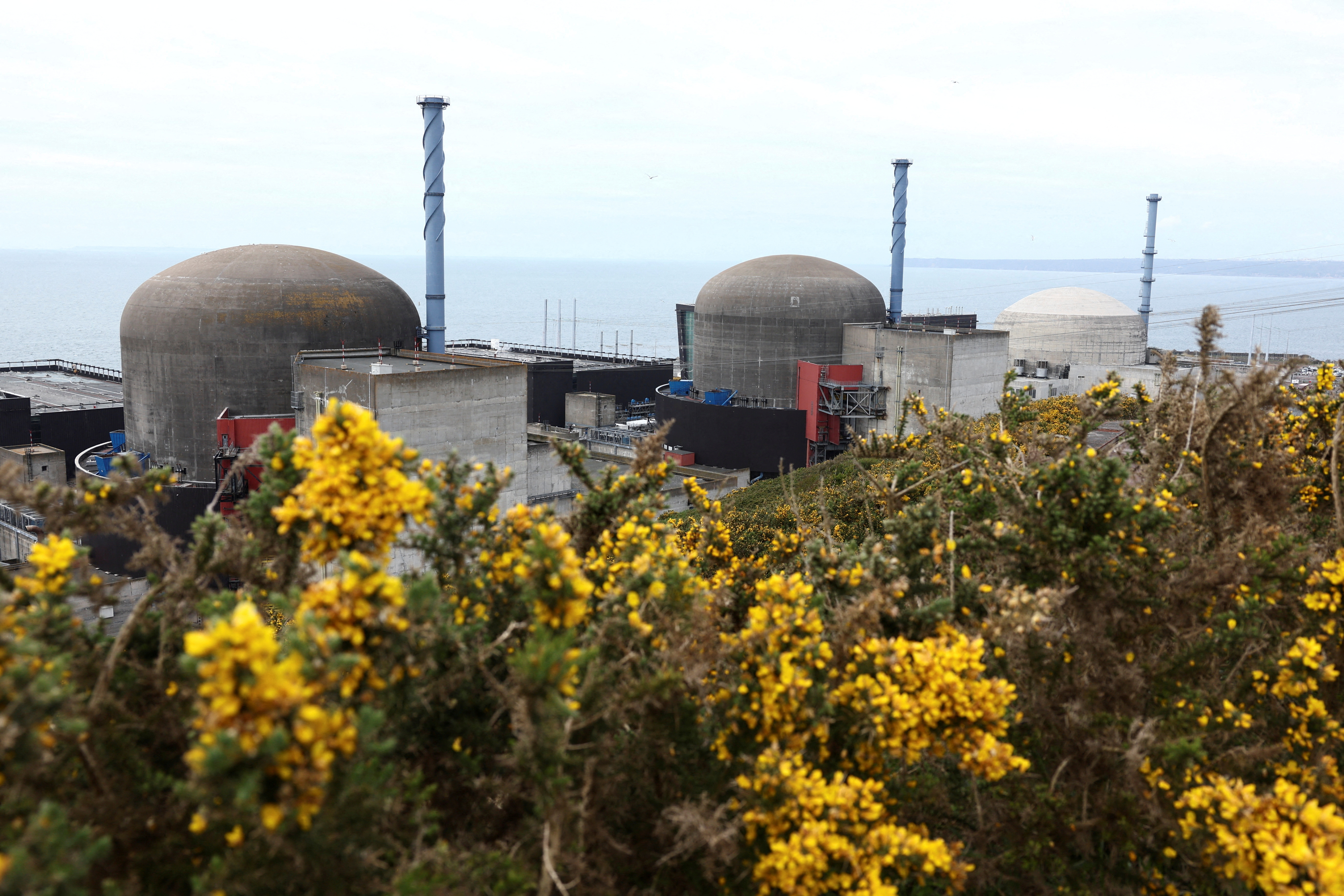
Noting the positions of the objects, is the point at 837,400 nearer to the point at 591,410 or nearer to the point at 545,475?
the point at 591,410

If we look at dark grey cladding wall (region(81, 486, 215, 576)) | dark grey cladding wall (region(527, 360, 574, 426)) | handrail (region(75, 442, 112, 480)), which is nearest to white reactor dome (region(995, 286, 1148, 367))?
dark grey cladding wall (region(527, 360, 574, 426))

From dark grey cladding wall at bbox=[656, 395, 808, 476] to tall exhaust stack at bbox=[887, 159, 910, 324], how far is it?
59.8 feet

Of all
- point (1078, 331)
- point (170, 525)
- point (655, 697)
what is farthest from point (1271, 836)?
point (1078, 331)

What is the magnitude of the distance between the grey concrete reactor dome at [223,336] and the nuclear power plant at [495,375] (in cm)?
6

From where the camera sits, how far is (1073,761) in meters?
8.06

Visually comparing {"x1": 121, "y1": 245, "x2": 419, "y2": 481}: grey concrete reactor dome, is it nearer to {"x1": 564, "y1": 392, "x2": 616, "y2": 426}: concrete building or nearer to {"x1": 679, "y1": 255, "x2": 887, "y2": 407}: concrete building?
{"x1": 564, "y1": 392, "x2": 616, "y2": 426}: concrete building

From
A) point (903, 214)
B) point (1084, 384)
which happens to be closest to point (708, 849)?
point (903, 214)

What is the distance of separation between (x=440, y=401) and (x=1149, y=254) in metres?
75.6

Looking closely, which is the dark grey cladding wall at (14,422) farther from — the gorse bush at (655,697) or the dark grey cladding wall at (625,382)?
the gorse bush at (655,697)

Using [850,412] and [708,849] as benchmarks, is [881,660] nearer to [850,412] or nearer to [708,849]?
[708,849]

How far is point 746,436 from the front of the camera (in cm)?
4612

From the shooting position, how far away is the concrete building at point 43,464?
3338cm

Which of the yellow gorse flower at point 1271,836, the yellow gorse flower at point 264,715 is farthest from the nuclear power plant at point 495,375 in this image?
the yellow gorse flower at point 1271,836

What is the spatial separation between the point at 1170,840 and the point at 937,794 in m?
1.82
